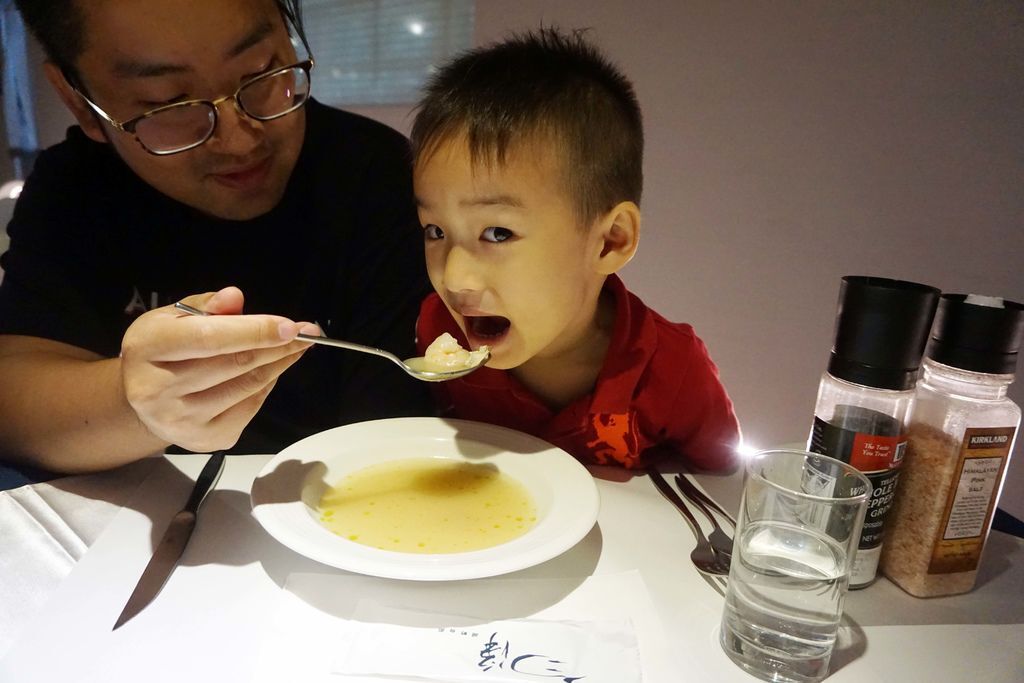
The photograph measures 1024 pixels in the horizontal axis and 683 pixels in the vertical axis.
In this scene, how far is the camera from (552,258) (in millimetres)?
954

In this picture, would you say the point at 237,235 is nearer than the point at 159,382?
No

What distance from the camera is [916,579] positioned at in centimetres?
Answer: 74

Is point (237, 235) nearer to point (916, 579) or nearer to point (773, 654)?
point (773, 654)

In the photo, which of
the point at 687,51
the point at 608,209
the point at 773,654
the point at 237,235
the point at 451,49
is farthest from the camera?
the point at 451,49

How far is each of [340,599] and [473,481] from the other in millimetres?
273

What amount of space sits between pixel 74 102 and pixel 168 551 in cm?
83

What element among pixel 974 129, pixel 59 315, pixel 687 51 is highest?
pixel 687 51

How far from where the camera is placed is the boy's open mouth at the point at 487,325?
1046 millimetres

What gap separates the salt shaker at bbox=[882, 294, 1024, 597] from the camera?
669 millimetres

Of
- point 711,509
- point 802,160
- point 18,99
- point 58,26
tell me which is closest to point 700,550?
point 711,509

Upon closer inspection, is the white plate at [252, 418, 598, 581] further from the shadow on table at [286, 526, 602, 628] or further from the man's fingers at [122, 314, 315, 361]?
the man's fingers at [122, 314, 315, 361]

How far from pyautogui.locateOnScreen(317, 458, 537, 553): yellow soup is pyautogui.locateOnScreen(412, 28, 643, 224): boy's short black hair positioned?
447mm

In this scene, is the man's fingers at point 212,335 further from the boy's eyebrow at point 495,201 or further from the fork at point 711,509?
the fork at point 711,509

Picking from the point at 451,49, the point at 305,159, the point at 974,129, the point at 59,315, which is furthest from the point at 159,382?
the point at 451,49
